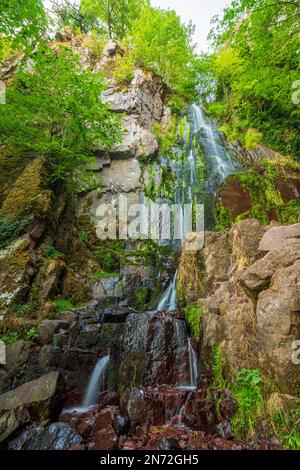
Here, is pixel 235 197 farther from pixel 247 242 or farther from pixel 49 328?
pixel 49 328

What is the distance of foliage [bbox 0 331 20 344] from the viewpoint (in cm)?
641

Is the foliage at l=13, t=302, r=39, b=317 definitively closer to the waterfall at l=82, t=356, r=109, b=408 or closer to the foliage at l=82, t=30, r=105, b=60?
the waterfall at l=82, t=356, r=109, b=408

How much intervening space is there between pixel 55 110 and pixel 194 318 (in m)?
9.30

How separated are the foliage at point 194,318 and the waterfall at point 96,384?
2090 millimetres

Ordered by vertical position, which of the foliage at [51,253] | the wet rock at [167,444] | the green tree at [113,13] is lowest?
the wet rock at [167,444]

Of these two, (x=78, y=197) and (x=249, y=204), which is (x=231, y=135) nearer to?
(x=249, y=204)

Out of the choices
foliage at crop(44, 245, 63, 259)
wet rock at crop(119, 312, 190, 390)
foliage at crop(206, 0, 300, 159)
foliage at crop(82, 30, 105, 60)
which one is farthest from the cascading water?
foliage at crop(82, 30, 105, 60)

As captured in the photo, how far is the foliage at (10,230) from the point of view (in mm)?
8375

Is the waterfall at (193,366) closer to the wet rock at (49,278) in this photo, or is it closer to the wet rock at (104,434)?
the wet rock at (104,434)

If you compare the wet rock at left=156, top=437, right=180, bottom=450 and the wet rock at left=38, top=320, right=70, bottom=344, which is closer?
the wet rock at left=156, top=437, right=180, bottom=450

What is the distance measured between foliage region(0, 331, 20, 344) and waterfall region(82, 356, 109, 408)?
234 centimetres

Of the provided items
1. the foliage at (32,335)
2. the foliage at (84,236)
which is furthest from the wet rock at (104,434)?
the foliage at (84,236)

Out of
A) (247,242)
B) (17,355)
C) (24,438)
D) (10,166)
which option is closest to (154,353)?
(24,438)

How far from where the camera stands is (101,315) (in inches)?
286
